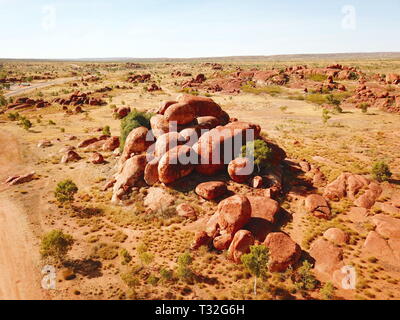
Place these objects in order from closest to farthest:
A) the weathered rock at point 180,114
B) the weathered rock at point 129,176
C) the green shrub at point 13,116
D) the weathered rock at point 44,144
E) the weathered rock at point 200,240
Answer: the weathered rock at point 200,240
the weathered rock at point 129,176
the weathered rock at point 180,114
the weathered rock at point 44,144
the green shrub at point 13,116

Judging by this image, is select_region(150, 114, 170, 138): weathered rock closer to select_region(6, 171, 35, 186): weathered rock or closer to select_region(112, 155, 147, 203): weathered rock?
select_region(112, 155, 147, 203): weathered rock

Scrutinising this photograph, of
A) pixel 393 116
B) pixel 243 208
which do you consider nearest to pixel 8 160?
pixel 243 208

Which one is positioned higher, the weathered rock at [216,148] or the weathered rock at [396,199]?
the weathered rock at [216,148]

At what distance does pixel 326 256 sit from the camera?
19062 mm

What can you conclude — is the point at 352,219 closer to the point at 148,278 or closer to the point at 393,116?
the point at 148,278

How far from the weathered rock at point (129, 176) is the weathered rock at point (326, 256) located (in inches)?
737

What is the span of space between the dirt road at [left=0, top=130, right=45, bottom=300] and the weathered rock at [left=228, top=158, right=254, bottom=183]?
18.7 metres

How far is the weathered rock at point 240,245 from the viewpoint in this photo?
755 inches

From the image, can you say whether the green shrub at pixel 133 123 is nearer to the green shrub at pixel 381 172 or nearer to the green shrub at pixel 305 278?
the green shrub at pixel 305 278

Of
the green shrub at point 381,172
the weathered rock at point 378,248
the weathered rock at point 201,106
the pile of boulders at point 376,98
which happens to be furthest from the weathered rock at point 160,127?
the pile of boulders at point 376,98

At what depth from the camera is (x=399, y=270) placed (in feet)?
58.3

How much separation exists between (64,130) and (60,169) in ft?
72.9
